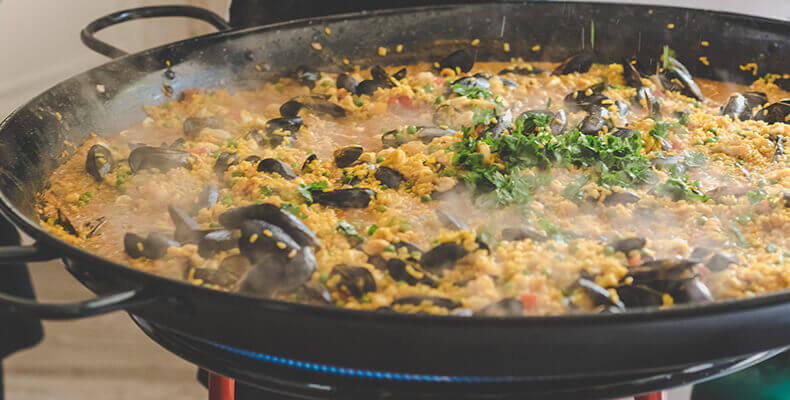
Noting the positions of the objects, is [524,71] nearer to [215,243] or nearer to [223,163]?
[223,163]

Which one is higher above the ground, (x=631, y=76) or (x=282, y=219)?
(x=282, y=219)

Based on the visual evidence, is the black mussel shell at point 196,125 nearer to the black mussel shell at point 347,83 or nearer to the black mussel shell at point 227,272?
the black mussel shell at point 347,83

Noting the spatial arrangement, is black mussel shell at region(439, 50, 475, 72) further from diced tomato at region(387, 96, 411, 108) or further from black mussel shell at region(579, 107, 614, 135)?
black mussel shell at region(579, 107, 614, 135)

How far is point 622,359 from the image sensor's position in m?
1.05

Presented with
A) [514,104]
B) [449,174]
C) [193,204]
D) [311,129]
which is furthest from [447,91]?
A: [193,204]

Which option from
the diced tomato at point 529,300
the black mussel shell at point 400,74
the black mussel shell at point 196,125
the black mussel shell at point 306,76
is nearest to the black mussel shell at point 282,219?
the diced tomato at point 529,300

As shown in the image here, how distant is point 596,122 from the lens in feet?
7.29

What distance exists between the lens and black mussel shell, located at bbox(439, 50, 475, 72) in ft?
9.09

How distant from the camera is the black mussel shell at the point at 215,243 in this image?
1565mm

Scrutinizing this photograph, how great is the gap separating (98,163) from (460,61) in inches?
58.4

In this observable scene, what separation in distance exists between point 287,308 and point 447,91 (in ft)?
5.51

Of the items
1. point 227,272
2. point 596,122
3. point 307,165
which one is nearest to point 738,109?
point 596,122

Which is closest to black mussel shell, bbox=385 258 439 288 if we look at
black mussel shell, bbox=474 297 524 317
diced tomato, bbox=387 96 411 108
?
black mussel shell, bbox=474 297 524 317

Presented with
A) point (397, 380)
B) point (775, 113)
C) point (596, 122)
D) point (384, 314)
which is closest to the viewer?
point (384, 314)
